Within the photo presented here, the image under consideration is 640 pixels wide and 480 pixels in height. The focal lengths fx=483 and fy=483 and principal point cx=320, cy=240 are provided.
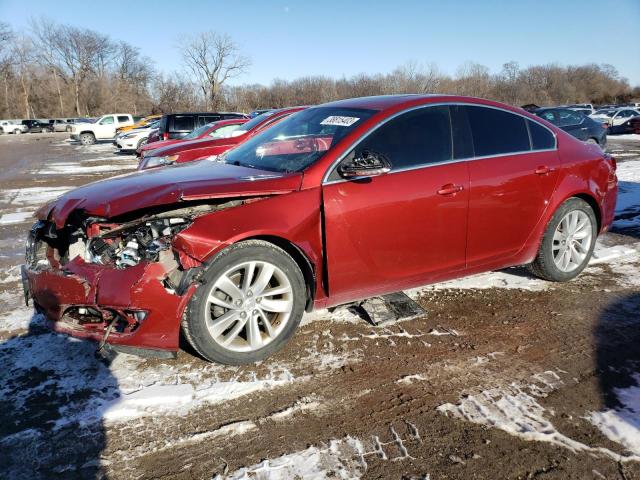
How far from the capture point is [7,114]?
73.8 m

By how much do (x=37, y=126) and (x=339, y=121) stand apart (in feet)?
219

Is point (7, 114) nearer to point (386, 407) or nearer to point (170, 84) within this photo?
point (170, 84)

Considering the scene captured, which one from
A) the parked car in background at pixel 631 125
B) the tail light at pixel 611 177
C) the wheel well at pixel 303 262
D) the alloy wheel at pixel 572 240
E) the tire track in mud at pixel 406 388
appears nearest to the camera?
the tire track in mud at pixel 406 388

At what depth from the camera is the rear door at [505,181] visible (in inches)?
146

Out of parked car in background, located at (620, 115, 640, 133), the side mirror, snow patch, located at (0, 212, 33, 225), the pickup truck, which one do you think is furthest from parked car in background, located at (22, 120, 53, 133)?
the side mirror

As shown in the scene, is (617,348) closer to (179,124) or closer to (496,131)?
(496,131)

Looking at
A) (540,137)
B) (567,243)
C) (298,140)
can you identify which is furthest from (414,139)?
(567,243)

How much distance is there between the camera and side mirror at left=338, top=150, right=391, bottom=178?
3.13m

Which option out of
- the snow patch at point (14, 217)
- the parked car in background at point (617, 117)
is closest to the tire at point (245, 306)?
the snow patch at point (14, 217)

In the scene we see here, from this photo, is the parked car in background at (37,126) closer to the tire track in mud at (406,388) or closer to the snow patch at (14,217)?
the snow patch at (14,217)

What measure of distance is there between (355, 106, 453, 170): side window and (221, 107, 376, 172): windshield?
0.62 ft

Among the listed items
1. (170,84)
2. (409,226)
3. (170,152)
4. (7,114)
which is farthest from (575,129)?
(7,114)

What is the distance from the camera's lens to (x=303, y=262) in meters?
3.20

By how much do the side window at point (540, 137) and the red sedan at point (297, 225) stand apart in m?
0.01
